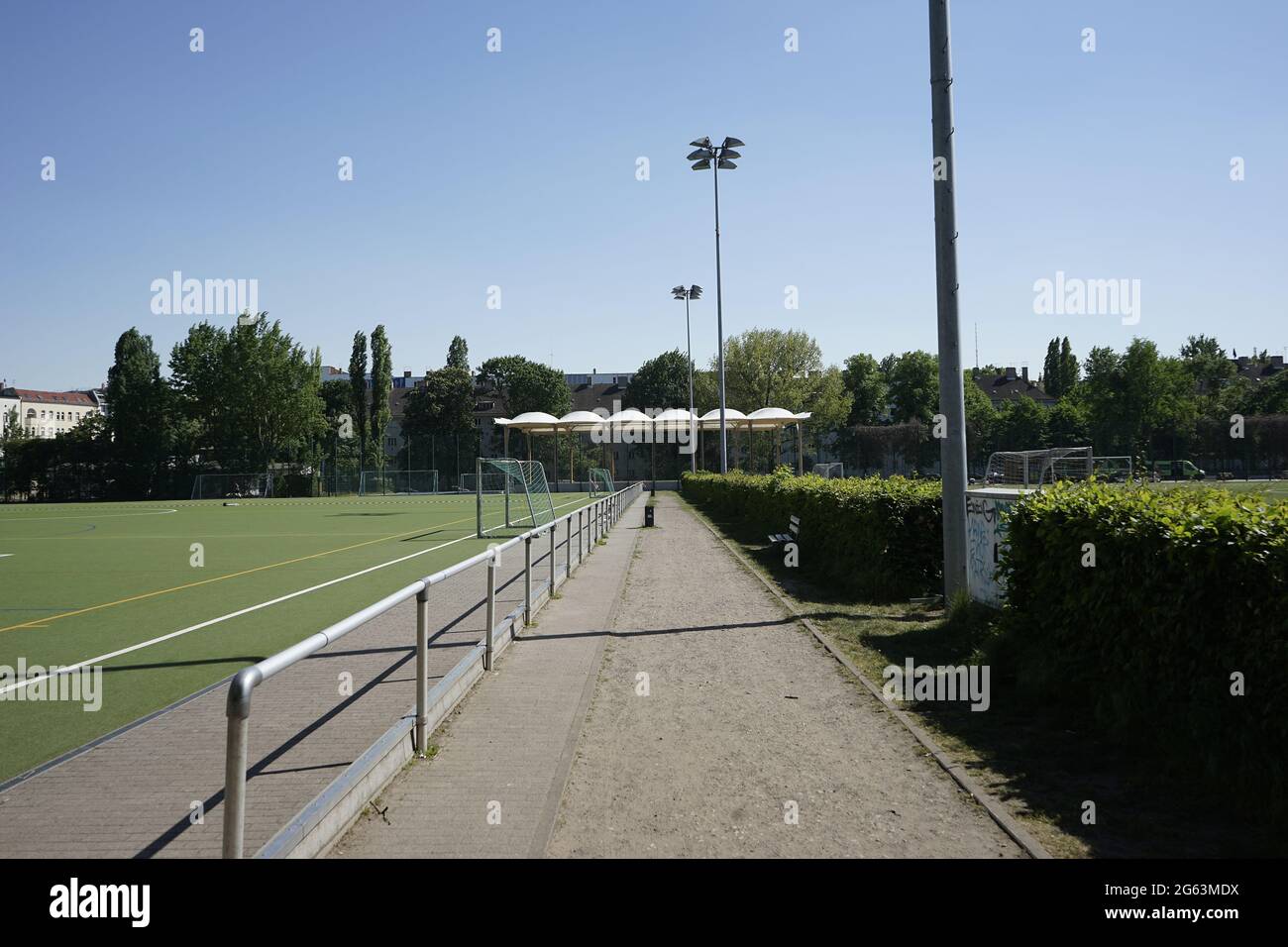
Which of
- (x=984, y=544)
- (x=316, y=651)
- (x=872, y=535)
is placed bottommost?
(x=872, y=535)

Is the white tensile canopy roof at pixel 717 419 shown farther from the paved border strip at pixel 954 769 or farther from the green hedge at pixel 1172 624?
the green hedge at pixel 1172 624

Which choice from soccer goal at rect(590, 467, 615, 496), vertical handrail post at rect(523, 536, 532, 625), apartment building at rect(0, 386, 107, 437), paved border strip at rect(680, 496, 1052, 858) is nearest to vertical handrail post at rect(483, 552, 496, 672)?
vertical handrail post at rect(523, 536, 532, 625)

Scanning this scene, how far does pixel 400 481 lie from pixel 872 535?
56.9 meters

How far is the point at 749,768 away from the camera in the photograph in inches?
203

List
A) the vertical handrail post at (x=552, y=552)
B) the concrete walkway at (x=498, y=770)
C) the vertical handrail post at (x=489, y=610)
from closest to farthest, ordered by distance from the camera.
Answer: the concrete walkway at (x=498, y=770)
the vertical handrail post at (x=489, y=610)
the vertical handrail post at (x=552, y=552)

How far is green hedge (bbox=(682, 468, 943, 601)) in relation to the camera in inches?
445

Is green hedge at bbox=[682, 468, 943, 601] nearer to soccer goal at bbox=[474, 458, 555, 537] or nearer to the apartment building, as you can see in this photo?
soccer goal at bbox=[474, 458, 555, 537]

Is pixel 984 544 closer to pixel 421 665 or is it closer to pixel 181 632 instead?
pixel 421 665

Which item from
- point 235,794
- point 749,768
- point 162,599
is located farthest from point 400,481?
point 235,794

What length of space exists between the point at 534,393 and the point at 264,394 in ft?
104

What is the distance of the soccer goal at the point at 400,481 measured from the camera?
64.0m

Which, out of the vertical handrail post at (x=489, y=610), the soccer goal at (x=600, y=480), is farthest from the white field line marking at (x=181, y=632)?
the soccer goal at (x=600, y=480)

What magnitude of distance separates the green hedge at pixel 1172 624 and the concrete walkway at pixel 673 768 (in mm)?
1275
